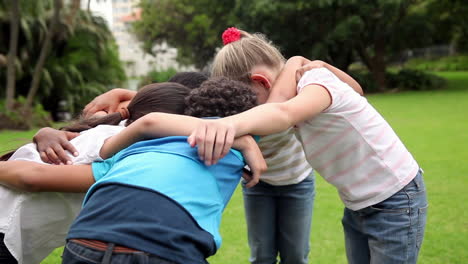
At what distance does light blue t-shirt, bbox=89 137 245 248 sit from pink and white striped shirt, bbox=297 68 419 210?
1.58 feet

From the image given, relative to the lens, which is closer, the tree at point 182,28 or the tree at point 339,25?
the tree at point 339,25

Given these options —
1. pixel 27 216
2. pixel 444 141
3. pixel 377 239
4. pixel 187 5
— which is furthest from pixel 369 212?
pixel 187 5

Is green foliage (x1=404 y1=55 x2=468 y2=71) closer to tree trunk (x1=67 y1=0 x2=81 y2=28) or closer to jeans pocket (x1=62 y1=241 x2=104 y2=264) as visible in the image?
tree trunk (x1=67 y1=0 x2=81 y2=28)

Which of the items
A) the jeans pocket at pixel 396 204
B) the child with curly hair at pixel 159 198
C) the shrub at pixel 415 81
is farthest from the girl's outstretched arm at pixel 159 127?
the shrub at pixel 415 81

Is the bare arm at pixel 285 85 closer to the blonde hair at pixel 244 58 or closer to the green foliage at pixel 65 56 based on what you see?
the blonde hair at pixel 244 58

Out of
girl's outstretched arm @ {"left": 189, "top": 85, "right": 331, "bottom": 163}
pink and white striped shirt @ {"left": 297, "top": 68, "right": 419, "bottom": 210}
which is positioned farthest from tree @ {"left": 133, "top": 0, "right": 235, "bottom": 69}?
girl's outstretched arm @ {"left": 189, "top": 85, "right": 331, "bottom": 163}

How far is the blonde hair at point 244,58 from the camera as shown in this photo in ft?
6.19

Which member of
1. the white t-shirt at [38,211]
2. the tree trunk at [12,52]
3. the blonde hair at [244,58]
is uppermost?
the blonde hair at [244,58]

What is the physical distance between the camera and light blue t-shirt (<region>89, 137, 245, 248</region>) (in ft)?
4.21

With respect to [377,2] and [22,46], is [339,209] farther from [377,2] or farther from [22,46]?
[377,2]

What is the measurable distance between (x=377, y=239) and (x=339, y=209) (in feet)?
9.40

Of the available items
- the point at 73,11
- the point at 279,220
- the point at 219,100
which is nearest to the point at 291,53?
the point at 73,11

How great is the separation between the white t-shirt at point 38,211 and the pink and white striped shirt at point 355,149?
737 millimetres

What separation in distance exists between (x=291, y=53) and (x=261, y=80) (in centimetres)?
2001
